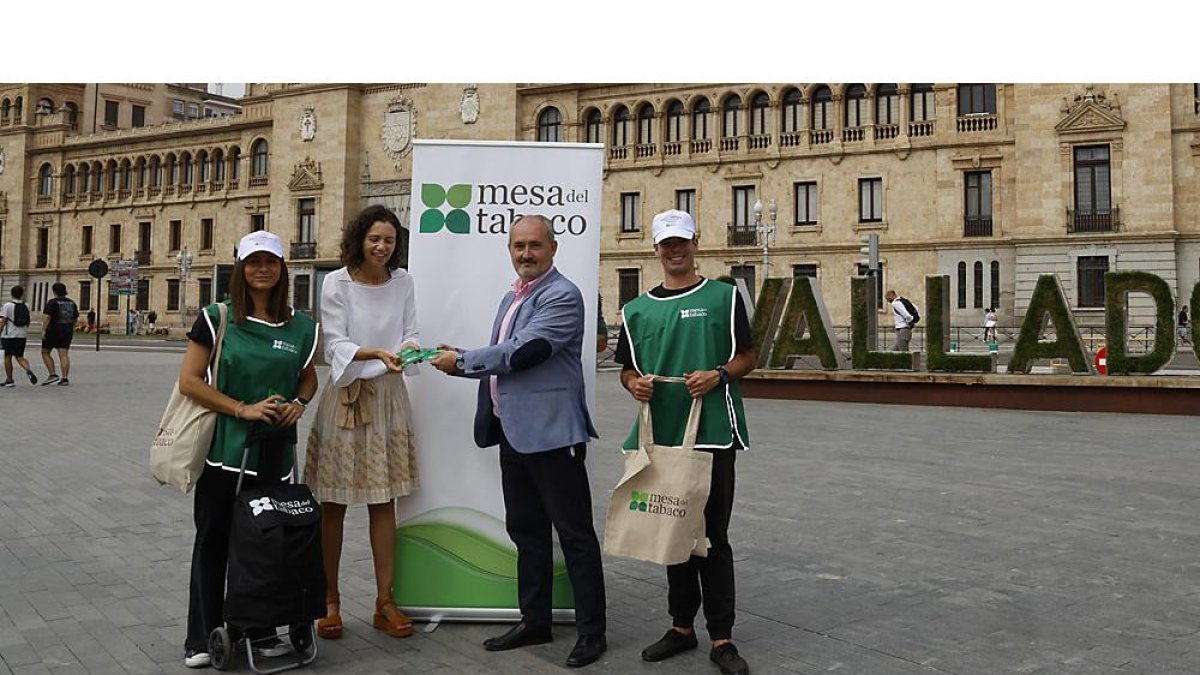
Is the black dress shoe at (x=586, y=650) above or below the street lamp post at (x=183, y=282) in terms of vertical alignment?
below

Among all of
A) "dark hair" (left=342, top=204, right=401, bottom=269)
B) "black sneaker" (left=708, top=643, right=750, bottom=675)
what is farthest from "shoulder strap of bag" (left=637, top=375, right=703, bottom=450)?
"dark hair" (left=342, top=204, right=401, bottom=269)

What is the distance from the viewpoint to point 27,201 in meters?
57.2

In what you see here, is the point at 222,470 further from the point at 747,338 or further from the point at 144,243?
the point at 144,243

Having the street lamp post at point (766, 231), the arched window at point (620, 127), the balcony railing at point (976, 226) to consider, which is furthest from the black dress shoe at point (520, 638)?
the arched window at point (620, 127)

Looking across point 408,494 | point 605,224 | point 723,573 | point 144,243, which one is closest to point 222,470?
point 408,494

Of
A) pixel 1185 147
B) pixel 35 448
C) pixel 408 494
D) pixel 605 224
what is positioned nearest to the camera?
pixel 408 494

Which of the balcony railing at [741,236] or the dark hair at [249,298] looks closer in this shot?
the dark hair at [249,298]

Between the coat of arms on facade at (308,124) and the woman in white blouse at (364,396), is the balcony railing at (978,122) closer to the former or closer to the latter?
the coat of arms on facade at (308,124)

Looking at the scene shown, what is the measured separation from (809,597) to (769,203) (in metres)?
33.1

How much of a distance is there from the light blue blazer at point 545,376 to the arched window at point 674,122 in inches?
1426

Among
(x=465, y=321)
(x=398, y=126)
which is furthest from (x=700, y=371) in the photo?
(x=398, y=126)

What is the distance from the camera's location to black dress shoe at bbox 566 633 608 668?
3.57 metres

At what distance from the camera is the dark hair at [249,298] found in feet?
11.4

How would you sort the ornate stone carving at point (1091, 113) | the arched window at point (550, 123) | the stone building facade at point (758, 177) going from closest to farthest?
the ornate stone carving at point (1091, 113) → the stone building facade at point (758, 177) → the arched window at point (550, 123)
